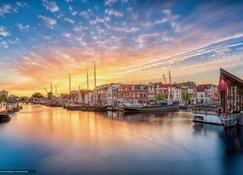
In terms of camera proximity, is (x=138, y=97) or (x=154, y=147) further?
(x=138, y=97)

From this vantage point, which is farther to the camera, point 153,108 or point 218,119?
point 153,108

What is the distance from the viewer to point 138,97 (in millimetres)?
84250

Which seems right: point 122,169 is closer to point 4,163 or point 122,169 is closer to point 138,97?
point 4,163

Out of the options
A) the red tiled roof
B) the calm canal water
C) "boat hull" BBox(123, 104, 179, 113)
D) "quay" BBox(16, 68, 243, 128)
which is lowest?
the calm canal water

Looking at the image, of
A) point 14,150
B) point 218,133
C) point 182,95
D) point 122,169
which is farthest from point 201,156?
point 182,95


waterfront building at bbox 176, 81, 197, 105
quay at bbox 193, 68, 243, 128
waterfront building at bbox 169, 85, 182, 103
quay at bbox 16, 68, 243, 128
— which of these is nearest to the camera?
quay at bbox 193, 68, 243, 128

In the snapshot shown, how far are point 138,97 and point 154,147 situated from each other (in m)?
62.6

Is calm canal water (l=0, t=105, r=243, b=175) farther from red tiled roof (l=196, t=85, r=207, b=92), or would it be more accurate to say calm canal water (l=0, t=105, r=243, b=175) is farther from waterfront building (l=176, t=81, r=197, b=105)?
red tiled roof (l=196, t=85, r=207, b=92)

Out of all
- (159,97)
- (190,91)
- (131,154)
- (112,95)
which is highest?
(190,91)

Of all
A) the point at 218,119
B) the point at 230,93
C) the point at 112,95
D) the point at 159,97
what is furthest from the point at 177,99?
the point at 218,119

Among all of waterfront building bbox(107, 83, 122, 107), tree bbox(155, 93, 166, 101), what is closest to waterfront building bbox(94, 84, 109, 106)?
waterfront building bbox(107, 83, 122, 107)

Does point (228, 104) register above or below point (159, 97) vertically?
below

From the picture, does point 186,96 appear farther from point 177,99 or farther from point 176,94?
point 176,94

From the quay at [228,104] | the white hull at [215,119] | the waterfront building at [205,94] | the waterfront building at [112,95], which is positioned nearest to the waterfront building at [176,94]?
the waterfront building at [205,94]
